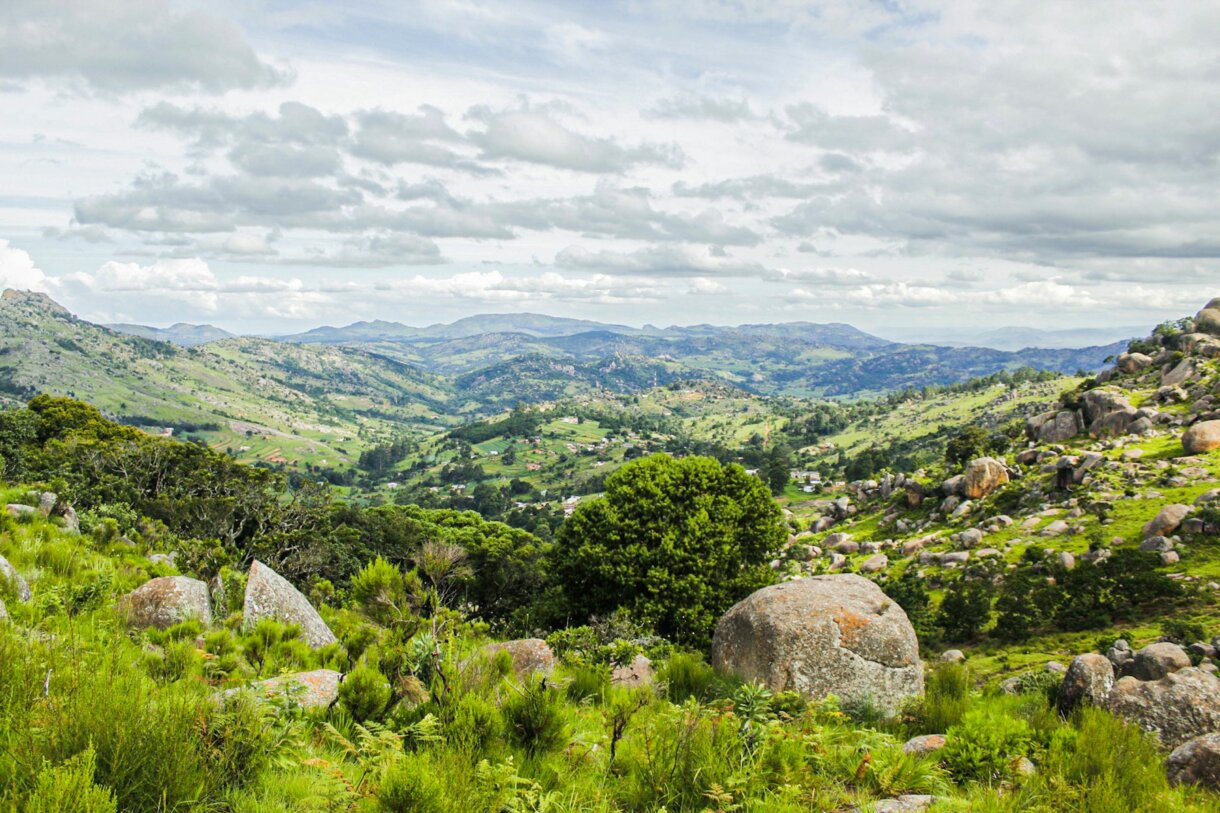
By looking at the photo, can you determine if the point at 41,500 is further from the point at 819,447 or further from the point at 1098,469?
the point at 819,447

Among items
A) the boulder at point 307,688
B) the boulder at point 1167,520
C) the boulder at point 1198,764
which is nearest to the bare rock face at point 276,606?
the boulder at point 307,688

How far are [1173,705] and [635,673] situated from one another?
26.1 ft

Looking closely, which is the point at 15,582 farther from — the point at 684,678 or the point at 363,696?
the point at 684,678

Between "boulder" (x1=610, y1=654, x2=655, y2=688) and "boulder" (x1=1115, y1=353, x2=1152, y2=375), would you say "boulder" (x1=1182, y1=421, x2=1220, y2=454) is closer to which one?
"boulder" (x1=1115, y1=353, x2=1152, y2=375)

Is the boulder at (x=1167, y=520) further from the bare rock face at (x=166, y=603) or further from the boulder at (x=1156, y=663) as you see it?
the bare rock face at (x=166, y=603)

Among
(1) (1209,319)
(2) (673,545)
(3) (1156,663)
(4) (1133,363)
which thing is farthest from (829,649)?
(1) (1209,319)

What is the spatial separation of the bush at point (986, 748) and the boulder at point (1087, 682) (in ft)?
13.1

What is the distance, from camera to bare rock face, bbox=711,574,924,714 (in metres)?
11.0

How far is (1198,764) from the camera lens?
6410 mm

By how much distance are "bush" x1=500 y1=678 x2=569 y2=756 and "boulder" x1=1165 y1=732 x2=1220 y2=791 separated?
6281 mm

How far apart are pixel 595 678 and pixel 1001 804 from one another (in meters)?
5.12

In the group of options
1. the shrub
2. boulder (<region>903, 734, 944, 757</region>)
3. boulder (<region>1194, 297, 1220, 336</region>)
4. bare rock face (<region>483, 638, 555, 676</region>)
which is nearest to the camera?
boulder (<region>903, 734, 944, 757</region>)

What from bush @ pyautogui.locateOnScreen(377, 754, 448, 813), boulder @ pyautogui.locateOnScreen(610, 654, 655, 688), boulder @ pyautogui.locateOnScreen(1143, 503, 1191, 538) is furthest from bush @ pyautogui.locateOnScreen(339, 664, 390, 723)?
boulder @ pyautogui.locateOnScreen(1143, 503, 1191, 538)

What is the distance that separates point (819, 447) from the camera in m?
199
